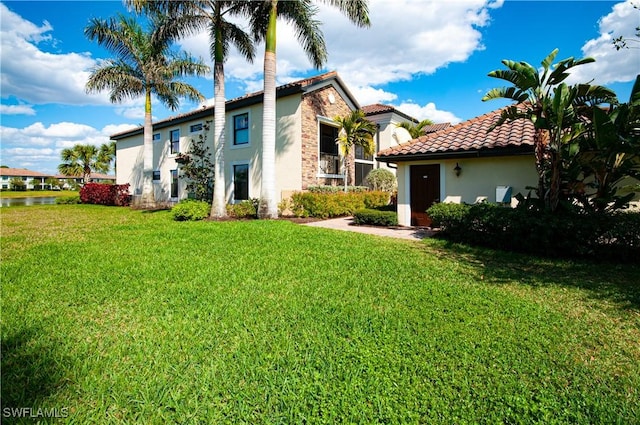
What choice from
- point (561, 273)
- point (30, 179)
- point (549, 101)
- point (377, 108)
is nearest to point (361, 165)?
point (377, 108)

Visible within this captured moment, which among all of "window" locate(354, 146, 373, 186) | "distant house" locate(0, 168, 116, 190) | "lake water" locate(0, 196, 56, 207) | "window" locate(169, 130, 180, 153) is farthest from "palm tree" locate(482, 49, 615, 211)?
"distant house" locate(0, 168, 116, 190)

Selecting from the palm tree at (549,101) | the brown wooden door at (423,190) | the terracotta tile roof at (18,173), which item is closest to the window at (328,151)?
the brown wooden door at (423,190)

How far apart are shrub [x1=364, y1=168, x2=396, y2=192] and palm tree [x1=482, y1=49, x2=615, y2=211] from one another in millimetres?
12044

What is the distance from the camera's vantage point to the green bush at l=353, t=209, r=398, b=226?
12.5 meters

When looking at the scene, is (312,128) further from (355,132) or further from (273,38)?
(273,38)

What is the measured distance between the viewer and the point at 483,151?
10070 mm

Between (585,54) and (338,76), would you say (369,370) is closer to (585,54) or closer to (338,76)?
(585,54)

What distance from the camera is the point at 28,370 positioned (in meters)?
2.91

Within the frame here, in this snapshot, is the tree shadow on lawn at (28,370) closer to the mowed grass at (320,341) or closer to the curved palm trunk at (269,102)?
the mowed grass at (320,341)

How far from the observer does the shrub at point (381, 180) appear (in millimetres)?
20438

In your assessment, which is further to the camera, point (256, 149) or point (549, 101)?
point (256, 149)

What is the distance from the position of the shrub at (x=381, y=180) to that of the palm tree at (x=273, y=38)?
8.80 m

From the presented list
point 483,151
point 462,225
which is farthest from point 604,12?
point 462,225

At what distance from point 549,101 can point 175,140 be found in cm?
2491
